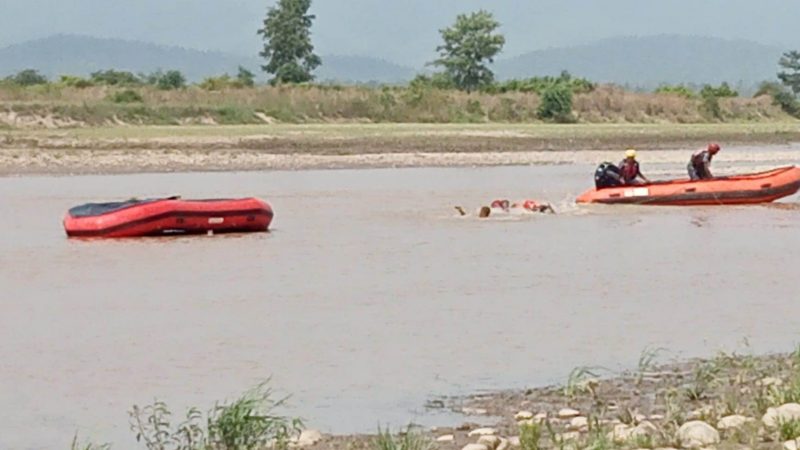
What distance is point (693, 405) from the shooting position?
32.0 feet

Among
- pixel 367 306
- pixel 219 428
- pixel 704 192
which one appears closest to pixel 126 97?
pixel 704 192

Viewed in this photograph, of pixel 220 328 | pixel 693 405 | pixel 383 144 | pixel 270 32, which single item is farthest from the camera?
pixel 270 32

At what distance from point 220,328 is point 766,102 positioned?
203 ft

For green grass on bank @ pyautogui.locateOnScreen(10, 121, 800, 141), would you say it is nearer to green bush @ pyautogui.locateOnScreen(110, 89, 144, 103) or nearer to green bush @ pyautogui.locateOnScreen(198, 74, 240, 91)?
green bush @ pyautogui.locateOnScreen(110, 89, 144, 103)

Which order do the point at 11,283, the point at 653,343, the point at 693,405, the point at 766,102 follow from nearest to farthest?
the point at 693,405 < the point at 653,343 < the point at 11,283 < the point at 766,102

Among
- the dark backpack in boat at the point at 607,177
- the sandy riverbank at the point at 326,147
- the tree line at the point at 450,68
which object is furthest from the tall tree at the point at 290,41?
the dark backpack in boat at the point at 607,177

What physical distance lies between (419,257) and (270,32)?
242ft

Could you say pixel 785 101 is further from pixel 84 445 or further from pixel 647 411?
pixel 84 445

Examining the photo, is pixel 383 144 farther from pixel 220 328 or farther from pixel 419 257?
pixel 220 328

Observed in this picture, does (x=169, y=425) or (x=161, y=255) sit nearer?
(x=169, y=425)

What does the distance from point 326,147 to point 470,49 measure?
45.6 meters

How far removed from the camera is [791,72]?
322 feet

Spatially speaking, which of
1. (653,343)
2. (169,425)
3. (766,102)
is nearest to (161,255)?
(653,343)

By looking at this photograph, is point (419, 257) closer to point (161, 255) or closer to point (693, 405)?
point (161, 255)
